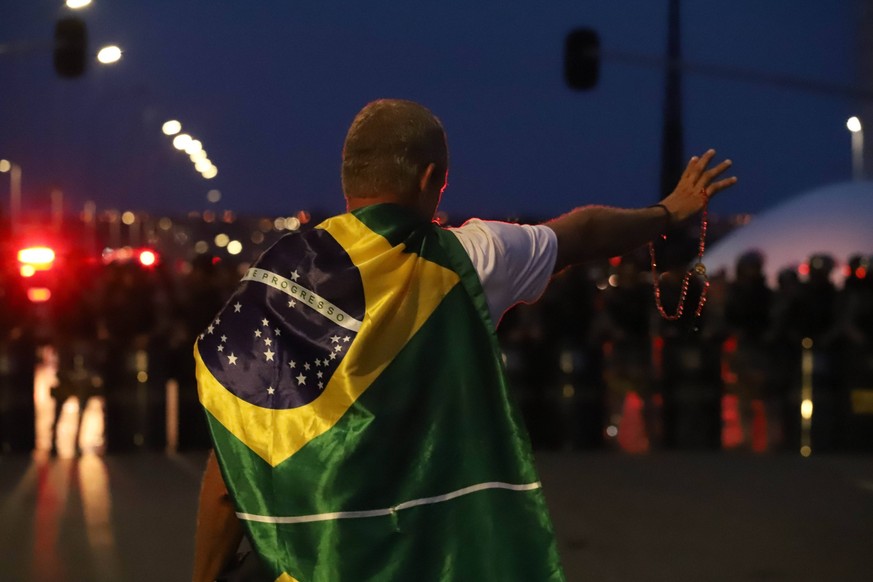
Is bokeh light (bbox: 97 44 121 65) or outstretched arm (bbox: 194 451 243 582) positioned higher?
bokeh light (bbox: 97 44 121 65)

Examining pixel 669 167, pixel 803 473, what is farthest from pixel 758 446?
pixel 669 167

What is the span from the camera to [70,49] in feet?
64.4

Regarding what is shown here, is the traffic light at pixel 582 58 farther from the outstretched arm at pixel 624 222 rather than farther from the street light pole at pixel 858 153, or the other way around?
the street light pole at pixel 858 153

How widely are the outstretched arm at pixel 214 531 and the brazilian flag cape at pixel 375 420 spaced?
0.15m

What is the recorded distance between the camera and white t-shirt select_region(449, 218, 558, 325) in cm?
303

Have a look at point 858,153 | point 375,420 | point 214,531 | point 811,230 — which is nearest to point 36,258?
point 214,531

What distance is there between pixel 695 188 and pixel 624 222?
0.27 m

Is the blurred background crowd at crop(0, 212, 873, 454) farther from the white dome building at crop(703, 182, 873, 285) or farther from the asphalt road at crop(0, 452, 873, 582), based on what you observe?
the white dome building at crop(703, 182, 873, 285)

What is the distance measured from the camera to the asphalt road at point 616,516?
23.5 feet

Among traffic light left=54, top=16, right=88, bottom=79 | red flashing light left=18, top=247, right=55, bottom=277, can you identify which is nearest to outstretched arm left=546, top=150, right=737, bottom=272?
traffic light left=54, top=16, right=88, bottom=79

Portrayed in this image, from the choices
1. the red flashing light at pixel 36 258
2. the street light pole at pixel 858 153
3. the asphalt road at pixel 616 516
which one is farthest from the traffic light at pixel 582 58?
the street light pole at pixel 858 153

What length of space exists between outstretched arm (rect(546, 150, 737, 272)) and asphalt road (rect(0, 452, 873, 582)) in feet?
12.7

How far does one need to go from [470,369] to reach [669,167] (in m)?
28.8

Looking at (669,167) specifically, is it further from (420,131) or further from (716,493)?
(420,131)
